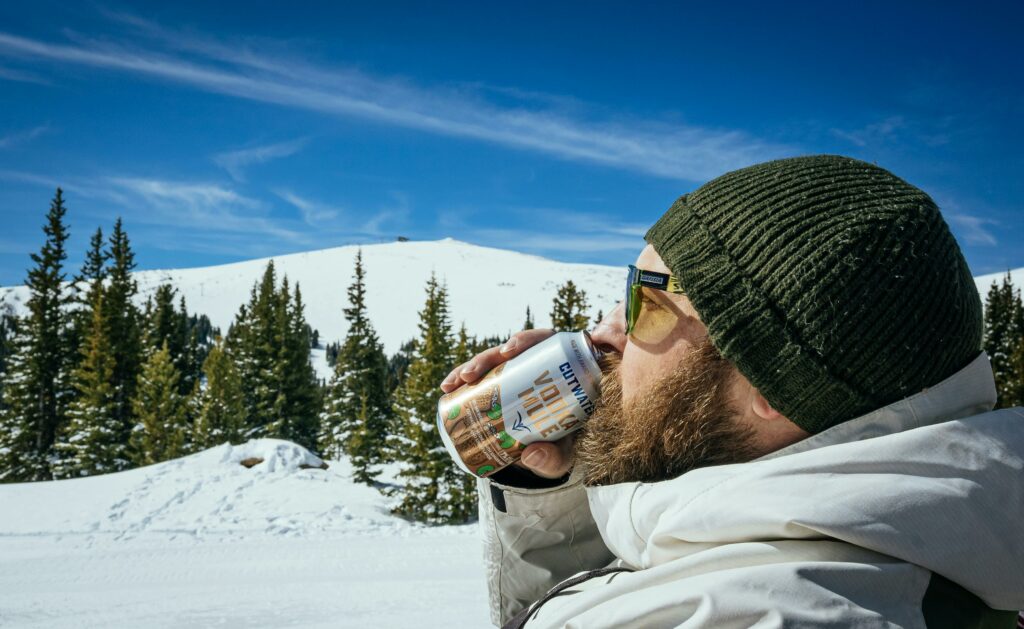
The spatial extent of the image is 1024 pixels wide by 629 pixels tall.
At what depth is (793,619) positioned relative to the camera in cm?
98

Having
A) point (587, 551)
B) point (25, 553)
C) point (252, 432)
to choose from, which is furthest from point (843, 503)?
point (252, 432)

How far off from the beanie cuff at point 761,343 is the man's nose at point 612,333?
59 cm

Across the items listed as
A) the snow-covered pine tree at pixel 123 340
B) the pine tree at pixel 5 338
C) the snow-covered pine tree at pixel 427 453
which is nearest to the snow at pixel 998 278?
the snow-covered pine tree at pixel 427 453

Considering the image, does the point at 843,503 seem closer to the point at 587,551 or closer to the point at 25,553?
the point at 587,551

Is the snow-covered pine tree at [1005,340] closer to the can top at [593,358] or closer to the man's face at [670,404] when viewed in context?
the can top at [593,358]

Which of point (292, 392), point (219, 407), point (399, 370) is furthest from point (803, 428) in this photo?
point (399, 370)

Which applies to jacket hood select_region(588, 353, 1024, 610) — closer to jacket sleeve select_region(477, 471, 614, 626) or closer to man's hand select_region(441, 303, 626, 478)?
man's hand select_region(441, 303, 626, 478)

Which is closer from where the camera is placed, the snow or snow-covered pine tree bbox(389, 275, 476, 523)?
snow-covered pine tree bbox(389, 275, 476, 523)

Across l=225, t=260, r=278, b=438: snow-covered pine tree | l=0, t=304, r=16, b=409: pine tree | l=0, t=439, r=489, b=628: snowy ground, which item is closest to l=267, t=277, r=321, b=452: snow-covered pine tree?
l=225, t=260, r=278, b=438: snow-covered pine tree

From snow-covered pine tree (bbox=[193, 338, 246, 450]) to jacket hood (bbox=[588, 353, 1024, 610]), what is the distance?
3924cm

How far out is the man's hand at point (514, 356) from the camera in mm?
2059

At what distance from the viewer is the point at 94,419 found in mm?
32188

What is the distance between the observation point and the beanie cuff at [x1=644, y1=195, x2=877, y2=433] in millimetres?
1312

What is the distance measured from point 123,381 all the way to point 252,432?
820 centimetres
